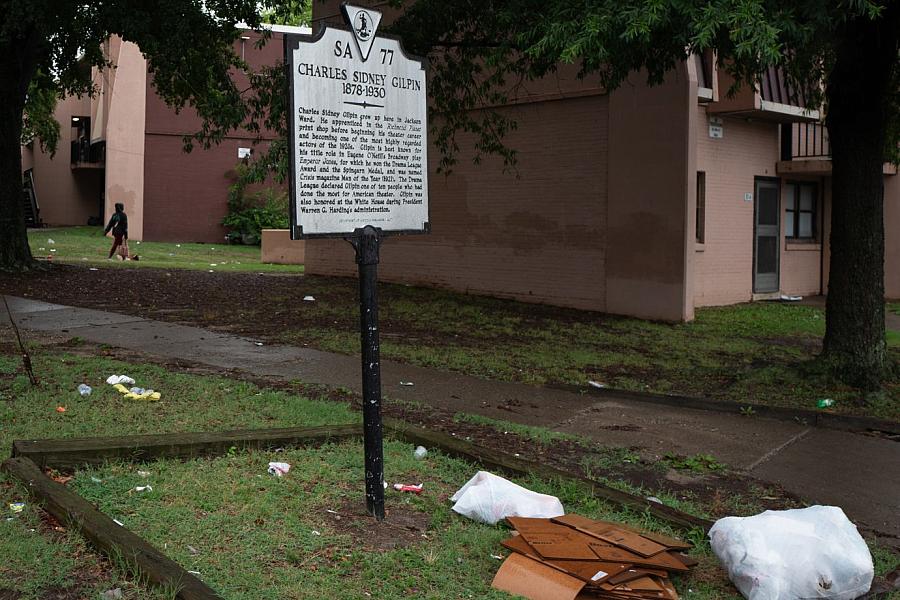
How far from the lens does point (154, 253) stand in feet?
93.8

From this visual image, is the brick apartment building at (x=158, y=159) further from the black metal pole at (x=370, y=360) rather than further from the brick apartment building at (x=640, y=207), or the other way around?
the black metal pole at (x=370, y=360)

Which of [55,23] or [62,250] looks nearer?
[55,23]

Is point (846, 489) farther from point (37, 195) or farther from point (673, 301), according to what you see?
point (37, 195)

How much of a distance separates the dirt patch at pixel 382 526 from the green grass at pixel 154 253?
1742 cm

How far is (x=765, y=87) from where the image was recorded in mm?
17562

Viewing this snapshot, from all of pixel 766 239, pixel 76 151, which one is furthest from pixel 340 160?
pixel 76 151

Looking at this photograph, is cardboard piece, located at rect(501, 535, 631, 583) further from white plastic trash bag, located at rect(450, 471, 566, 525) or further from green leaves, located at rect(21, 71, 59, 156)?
green leaves, located at rect(21, 71, 59, 156)

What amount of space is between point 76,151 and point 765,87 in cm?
3364

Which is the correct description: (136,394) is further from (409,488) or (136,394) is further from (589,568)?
(589,568)

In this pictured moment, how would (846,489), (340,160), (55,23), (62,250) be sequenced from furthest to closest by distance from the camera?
(62,250) → (55,23) → (846,489) → (340,160)

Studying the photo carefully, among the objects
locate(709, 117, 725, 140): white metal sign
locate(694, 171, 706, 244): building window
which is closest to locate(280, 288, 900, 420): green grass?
locate(694, 171, 706, 244): building window

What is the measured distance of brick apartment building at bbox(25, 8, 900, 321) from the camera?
1527cm

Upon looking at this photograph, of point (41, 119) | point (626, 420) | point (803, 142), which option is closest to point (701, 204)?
point (803, 142)

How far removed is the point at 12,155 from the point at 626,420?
13888 millimetres
